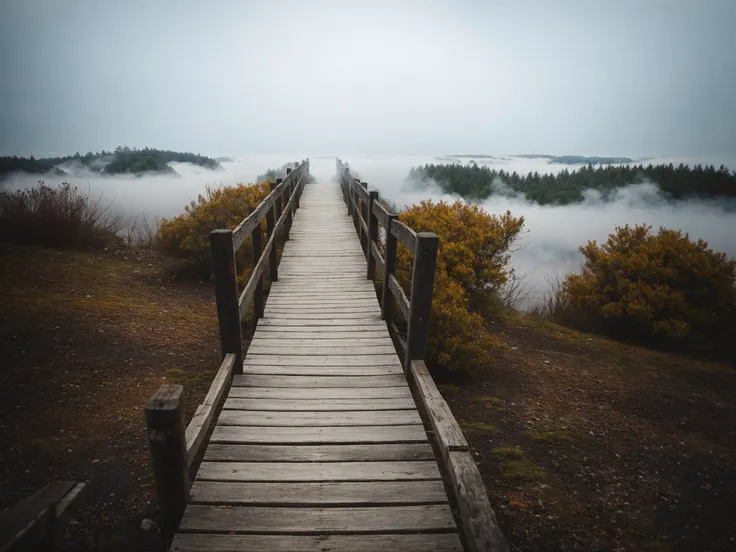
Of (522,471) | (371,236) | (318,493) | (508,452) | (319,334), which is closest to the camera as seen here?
(318,493)

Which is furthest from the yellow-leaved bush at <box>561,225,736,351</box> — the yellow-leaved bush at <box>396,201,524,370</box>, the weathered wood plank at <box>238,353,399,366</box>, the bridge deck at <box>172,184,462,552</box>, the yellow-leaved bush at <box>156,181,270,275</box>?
the yellow-leaved bush at <box>156,181,270,275</box>

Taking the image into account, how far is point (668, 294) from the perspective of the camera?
849 cm

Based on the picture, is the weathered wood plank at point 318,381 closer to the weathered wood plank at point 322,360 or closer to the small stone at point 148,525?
the weathered wood plank at point 322,360

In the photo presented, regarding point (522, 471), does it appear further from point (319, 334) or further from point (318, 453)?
point (319, 334)

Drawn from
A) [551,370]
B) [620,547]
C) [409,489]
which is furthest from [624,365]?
[409,489]

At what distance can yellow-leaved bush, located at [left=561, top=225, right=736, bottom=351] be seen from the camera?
825 centimetres

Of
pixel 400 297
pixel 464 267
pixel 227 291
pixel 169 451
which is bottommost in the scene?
pixel 464 267

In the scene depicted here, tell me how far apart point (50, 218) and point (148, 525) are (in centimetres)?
984

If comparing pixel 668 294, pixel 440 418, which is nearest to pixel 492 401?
pixel 440 418

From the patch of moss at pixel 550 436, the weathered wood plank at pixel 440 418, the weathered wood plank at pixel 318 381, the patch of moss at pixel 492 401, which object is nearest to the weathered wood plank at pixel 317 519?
the weathered wood plank at pixel 440 418

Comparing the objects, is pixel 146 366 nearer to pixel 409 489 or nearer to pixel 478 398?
pixel 409 489

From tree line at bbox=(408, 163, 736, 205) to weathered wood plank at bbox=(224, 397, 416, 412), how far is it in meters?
69.4

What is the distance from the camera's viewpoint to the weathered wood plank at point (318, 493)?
2.42 metres

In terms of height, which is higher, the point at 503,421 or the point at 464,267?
the point at 464,267
